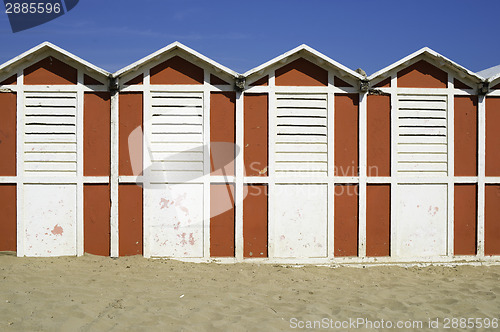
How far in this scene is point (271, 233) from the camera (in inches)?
300

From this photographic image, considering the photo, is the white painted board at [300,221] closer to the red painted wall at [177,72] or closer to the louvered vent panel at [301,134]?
the louvered vent panel at [301,134]

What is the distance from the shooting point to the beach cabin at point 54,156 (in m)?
7.45

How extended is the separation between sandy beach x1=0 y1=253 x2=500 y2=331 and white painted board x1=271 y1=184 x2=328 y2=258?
39 centimetres

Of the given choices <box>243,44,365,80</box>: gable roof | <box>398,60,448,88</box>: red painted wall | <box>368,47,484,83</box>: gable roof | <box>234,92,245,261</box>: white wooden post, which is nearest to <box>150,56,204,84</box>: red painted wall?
<box>234,92,245,261</box>: white wooden post

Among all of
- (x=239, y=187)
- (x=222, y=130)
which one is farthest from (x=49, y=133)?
(x=239, y=187)

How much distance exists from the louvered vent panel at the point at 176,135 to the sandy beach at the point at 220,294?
1670 mm

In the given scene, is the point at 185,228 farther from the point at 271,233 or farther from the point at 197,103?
the point at 197,103

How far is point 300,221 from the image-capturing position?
7.68 m

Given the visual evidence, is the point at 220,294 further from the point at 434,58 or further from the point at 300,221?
the point at 434,58

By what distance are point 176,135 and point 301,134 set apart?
2.27m

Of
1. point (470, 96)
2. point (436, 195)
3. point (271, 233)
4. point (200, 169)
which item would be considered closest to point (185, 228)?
point (200, 169)

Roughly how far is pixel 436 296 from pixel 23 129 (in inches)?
288

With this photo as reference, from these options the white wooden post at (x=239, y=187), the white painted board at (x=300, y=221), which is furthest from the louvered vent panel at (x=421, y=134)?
the white wooden post at (x=239, y=187)

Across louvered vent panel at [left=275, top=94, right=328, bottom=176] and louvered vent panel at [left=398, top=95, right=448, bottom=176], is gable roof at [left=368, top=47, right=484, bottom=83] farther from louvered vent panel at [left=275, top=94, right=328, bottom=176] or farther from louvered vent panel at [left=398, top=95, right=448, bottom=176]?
louvered vent panel at [left=275, top=94, right=328, bottom=176]
